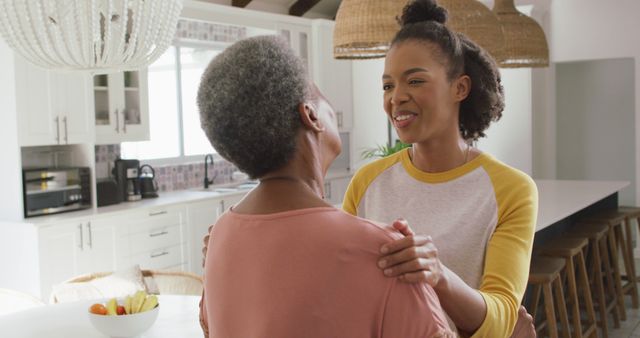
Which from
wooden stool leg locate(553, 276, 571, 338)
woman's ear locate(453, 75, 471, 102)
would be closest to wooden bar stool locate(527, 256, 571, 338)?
wooden stool leg locate(553, 276, 571, 338)

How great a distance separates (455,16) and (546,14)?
5247 millimetres

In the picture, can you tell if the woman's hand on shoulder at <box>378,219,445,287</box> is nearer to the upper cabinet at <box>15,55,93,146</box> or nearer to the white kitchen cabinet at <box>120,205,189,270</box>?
the upper cabinet at <box>15,55,93,146</box>

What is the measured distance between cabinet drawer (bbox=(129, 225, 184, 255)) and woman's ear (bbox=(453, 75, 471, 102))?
13.1 ft

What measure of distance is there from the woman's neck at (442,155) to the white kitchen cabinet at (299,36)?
5441mm

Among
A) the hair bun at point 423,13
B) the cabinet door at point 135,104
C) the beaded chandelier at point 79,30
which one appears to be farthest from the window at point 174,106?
the hair bun at point 423,13

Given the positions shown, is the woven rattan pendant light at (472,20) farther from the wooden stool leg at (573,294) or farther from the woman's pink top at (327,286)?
the woman's pink top at (327,286)

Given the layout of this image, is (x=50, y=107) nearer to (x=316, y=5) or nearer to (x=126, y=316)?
(x=126, y=316)

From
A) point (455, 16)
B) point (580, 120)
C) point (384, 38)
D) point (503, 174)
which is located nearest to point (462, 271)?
point (503, 174)

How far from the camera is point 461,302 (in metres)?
1.25

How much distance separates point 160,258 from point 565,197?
2.94 meters

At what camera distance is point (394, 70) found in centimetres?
155

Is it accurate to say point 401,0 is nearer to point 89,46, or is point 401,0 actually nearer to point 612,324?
point 89,46

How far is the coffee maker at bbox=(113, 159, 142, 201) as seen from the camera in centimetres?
564

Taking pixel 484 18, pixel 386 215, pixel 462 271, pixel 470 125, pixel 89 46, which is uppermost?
pixel 484 18
